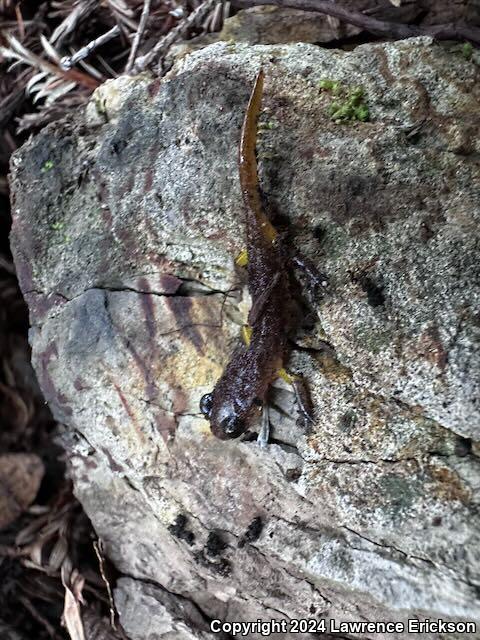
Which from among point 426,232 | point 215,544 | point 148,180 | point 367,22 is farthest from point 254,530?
point 367,22

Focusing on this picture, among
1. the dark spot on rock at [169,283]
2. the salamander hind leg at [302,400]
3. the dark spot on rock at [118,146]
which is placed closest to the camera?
the salamander hind leg at [302,400]

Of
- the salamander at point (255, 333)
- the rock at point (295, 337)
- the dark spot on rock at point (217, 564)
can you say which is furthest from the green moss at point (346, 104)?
the dark spot on rock at point (217, 564)

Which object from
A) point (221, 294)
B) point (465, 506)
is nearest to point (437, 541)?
point (465, 506)

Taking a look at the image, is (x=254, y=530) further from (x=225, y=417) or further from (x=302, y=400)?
(x=302, y=400)

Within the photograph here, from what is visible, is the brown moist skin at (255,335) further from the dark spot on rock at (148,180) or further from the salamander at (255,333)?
the dark spot on rock at (148,180)

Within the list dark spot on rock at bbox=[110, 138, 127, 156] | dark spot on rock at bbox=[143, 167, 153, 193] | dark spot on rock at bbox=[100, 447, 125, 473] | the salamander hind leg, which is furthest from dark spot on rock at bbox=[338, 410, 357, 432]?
dark spot on rock at bbox=[110, 138, 127, 156]

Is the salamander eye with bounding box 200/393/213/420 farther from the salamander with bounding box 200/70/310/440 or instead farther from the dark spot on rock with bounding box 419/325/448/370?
the dark spot on rock with bounding box 419/325/448/370

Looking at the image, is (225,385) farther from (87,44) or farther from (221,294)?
(87,44)
